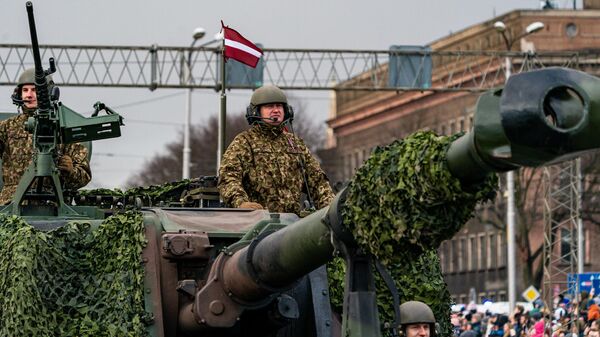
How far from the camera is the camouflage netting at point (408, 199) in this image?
945 cm

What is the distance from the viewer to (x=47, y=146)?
13797mm

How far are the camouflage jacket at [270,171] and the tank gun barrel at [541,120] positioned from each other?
17.8ft

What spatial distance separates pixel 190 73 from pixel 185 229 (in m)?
30.9

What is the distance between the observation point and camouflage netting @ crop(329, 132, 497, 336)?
372 inches

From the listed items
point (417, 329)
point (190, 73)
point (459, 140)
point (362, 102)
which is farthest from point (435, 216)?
point (362, 102)

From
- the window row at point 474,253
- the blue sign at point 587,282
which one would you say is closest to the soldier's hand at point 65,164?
the blue sign at point 587,282

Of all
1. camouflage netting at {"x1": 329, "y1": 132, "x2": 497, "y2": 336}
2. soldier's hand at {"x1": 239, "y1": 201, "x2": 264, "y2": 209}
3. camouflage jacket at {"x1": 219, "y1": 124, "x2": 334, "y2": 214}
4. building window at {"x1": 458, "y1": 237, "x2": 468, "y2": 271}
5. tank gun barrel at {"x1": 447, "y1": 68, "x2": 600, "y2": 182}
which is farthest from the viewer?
building window at {"x1": 458, "y1": 237, "x2": 468, "y2": 271}

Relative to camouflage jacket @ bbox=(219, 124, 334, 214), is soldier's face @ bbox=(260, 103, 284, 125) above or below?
above

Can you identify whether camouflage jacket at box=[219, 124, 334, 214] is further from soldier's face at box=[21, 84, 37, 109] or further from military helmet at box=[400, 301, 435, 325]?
military helmet at box=[400, 301, 435, 325]

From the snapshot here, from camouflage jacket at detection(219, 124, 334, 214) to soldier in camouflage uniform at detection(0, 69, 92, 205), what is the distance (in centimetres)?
136

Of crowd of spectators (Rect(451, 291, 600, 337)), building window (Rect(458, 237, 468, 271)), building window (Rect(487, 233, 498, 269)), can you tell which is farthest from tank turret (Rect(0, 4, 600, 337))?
building window (Rect(458, 237, 468, 271))

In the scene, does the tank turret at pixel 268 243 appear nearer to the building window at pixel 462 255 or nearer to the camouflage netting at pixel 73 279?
the camouflage netting at pixel 73 279

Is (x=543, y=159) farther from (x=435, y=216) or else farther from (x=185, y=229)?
(x=185, y=229)

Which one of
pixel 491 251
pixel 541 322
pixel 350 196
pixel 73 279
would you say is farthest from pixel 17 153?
pixel 491 251
